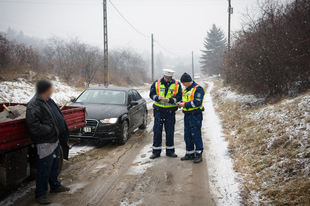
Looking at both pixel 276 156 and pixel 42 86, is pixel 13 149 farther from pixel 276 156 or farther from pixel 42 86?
pixel 276 156

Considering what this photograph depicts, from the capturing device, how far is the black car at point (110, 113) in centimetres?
612

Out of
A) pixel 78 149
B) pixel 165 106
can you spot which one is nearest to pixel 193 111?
pixel 165 106

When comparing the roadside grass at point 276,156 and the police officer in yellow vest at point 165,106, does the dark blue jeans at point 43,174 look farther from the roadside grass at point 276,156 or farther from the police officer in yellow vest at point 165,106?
the roadside grass at point 276,156

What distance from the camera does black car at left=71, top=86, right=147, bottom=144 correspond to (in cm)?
612

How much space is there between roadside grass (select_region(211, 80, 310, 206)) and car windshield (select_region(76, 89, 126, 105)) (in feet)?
11.3

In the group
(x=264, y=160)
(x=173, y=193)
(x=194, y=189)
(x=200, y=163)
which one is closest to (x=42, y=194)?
(x=173, y=193)

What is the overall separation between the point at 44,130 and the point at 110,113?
3156 millimetres

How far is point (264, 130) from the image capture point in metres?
6.05

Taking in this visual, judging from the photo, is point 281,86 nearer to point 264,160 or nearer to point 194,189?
point 264,160

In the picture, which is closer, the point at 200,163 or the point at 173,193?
the point at 173,193

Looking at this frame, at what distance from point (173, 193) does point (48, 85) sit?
8.20ft

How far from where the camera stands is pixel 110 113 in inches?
255

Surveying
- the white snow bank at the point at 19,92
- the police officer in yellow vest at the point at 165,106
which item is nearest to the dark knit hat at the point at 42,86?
the police officer in yellow vest at the point at 165,106

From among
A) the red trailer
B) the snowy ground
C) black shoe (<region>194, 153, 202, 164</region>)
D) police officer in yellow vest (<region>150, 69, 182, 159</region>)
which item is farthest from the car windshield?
the red trailer
